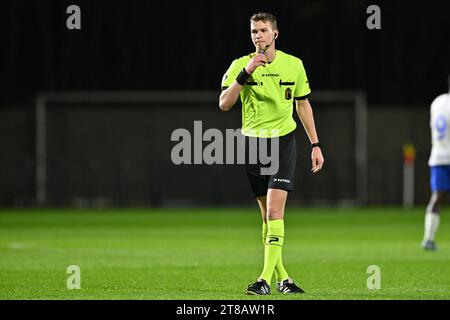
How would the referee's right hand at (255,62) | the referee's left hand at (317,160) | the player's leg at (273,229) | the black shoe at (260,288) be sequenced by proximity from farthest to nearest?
the referee's left hand at (317,160), the player's leg at (273,229), the black shoe at (260,288), the referee's right hand at (255,62)

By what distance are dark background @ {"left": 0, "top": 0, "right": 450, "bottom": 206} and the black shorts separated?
76.0ft

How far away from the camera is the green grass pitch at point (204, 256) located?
11336 millimetres

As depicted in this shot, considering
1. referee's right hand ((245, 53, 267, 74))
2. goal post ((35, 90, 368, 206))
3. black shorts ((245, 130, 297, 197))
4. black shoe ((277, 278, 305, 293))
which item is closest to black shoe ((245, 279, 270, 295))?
black shoe ((277, 278, 305, 293))

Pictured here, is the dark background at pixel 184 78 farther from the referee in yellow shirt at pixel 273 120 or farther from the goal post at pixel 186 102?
the referee in yellow shirt at pixel 273 120

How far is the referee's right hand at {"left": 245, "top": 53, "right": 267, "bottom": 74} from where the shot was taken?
10.1 meters

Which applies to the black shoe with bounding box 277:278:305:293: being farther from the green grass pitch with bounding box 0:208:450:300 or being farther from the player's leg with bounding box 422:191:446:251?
the player's leg with bounding box 422:191:446:251

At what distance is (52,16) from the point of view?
3488 centimetres

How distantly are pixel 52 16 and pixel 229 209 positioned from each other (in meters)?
7.81

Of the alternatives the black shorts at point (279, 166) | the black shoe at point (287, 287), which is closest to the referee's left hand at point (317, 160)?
the black shorts at point (279, 166)

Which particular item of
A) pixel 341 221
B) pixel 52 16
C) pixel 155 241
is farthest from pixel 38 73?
pixel 155 241

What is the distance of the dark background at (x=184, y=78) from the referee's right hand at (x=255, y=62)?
78.2ft

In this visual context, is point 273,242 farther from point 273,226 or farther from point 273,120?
point 273,120

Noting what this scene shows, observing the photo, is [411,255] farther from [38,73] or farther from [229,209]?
[38,73]
